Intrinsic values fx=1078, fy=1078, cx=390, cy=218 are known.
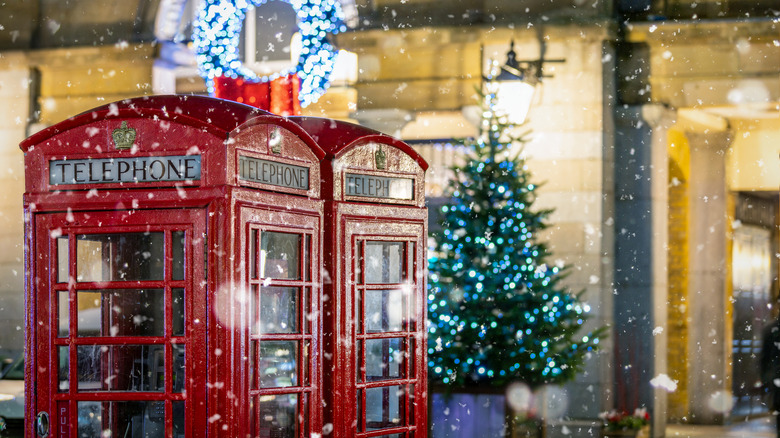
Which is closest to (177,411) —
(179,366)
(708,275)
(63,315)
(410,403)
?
(179,366)

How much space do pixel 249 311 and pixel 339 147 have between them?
50.8 inches

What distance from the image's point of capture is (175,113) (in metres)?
5.36

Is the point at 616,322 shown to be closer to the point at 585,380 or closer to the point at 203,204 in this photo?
the point at 585,380

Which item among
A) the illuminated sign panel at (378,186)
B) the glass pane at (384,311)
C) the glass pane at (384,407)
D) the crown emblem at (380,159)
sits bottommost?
the glass pane at (384,407)

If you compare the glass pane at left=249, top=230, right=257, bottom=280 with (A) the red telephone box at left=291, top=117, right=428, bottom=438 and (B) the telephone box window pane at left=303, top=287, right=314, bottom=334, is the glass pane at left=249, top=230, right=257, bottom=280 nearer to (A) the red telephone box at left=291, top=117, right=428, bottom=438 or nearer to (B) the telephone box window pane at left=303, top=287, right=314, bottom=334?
(B) the telephone box window pane at left=303, top=287, right=314, bottom=334

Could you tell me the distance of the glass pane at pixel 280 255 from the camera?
18.5ft

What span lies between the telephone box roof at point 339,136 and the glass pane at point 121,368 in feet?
5.15

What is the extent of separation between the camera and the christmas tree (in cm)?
1020

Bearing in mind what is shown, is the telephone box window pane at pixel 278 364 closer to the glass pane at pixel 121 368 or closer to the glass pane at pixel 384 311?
the glass pane at pixel 121 368

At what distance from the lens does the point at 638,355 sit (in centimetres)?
1342

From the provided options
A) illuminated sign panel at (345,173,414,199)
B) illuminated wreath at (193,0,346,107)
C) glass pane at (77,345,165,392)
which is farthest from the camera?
illuminated wreath at (193,0,346,107)

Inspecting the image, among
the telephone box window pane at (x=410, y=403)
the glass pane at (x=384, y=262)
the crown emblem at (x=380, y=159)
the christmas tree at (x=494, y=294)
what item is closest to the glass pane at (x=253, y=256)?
Answer: the glass pane at (x=384, y=262)

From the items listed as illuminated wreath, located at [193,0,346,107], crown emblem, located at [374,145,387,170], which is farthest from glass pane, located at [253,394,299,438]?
illuminated wreath, located at [193,0,346,107]

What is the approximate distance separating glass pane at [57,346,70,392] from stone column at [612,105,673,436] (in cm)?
906
